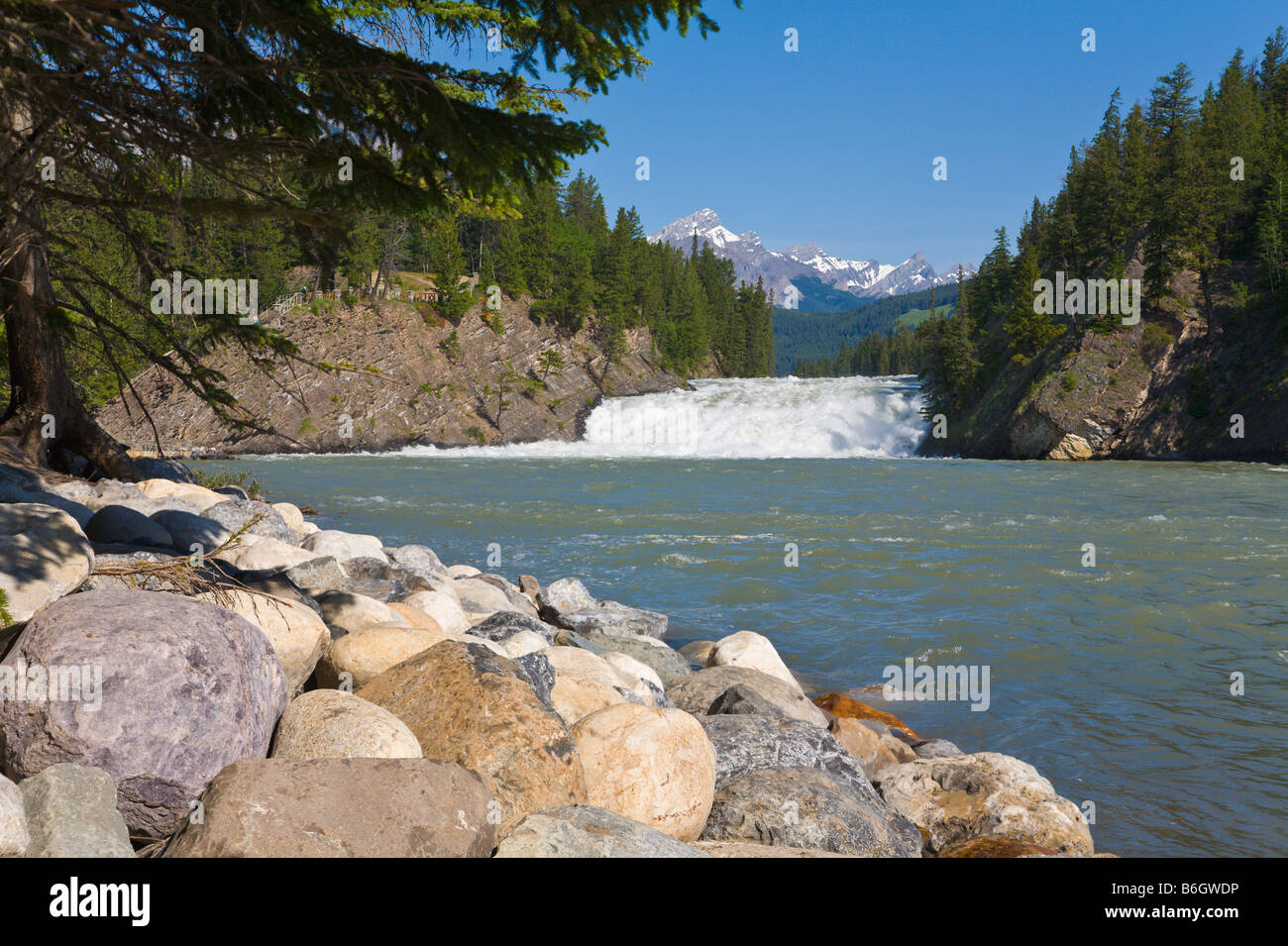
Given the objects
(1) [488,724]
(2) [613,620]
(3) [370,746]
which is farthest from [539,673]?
(2) [613,620]

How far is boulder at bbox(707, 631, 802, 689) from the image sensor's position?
9328 millimetres

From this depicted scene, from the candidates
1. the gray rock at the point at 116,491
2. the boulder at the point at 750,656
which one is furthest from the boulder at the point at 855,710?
the gray rock at the point at 116,491

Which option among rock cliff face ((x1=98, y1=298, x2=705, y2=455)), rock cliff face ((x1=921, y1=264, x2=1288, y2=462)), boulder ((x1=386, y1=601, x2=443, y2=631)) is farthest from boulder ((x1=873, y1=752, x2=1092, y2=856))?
rock cliff face ((x1=98, y1=298, x2=705, y2=455))

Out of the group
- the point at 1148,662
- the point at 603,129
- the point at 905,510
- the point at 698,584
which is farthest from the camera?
the point at 905,510

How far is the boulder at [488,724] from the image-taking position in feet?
14.0

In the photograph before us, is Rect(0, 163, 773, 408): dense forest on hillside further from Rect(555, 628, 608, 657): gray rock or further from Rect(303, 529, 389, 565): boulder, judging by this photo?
Rect(555, 628, 608, 657): gray rock

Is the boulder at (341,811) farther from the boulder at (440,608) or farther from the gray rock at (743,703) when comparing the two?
the boulder at (440,608)

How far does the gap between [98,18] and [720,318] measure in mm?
120364

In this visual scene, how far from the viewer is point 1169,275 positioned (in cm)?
5103

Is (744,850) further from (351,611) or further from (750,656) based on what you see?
(750,656)

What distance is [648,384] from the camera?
81.0 metres

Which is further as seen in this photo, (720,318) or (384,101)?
(720,318)
